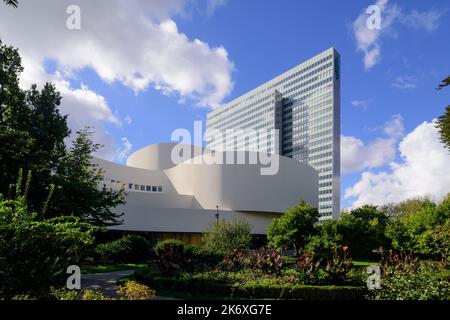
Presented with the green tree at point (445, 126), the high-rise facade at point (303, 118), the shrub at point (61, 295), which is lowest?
the shrub at point (61, 295)

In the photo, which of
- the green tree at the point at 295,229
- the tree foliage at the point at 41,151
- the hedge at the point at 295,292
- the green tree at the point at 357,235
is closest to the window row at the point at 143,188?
the green tree at the point at 295,229

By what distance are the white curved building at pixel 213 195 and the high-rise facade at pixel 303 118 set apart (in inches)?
2852

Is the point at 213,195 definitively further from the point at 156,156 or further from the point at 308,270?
the point at 308,270

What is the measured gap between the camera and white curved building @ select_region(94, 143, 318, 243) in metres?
48.4

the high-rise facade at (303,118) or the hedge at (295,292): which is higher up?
the high-rise facade at (303,118)

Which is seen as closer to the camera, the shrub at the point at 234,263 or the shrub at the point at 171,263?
the shrub at the point at 171,263

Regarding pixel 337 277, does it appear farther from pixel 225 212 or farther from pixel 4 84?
pixel 225 212

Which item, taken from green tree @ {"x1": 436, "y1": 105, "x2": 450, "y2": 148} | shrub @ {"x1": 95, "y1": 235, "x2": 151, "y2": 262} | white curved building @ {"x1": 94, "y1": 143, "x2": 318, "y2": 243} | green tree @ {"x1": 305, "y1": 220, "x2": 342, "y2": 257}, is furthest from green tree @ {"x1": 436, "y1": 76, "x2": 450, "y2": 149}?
white curved building @ {"x1": 94, "y1": 143, "x2": 318, "y2": 243}

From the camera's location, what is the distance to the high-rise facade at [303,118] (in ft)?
407

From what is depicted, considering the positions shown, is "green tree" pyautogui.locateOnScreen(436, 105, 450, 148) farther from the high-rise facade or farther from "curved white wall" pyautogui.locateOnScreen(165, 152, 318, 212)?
the high-rise facade

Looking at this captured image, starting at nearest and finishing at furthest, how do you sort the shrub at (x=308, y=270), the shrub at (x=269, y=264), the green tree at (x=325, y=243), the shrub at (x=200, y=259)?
1. the shrub at (x=308, y=270)
2. the shrub at (x=269, y=264)
3. the shrub at (x=200, y=259)
4. the green tree at (x=325, y=243)

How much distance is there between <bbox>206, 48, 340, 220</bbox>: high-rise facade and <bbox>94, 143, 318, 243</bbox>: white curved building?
72.4 m

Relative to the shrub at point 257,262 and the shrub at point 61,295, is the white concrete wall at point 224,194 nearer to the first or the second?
the shrub at point 257,262

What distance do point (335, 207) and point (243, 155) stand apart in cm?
8483
